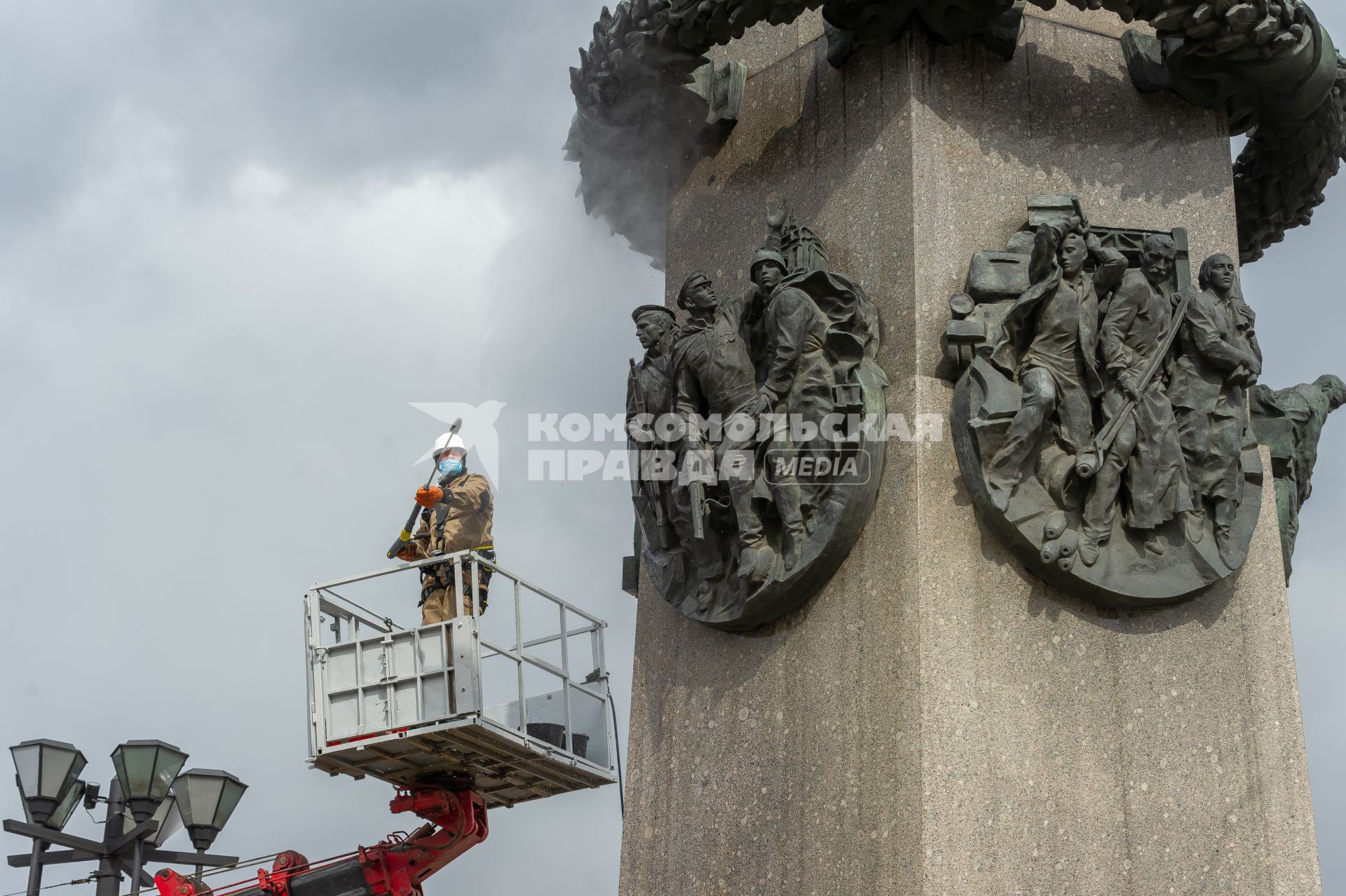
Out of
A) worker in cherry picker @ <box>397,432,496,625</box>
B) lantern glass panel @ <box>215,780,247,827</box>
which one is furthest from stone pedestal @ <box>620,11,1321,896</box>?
lantern glass panel @ <box>215,780,247,827</box>

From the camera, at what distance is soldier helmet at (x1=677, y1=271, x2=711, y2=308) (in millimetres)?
10305

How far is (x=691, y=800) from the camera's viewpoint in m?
10.0

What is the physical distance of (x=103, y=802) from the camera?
14930 millimetres

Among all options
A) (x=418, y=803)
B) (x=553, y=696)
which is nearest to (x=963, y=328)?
(x=553, y=696)

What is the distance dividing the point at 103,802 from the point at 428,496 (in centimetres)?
333

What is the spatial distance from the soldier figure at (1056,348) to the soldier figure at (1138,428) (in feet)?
0.26

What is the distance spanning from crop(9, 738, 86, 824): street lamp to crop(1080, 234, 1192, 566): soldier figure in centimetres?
800

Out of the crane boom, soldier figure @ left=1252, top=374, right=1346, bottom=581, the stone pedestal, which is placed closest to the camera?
the stone pedestal

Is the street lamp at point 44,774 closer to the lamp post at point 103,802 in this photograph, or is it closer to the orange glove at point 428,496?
the lamp post at point 103,802

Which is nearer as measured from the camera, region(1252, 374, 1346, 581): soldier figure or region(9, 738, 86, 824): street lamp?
region(1252, 374, 1346, 581): soldier figure

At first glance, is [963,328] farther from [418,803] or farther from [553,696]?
[418,803]

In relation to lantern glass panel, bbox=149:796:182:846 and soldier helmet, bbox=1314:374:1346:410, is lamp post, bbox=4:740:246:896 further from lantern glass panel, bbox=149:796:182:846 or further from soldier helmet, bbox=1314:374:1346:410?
soldier helmet, bbox=1314:374:1346:410

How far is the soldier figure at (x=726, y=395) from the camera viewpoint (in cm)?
976

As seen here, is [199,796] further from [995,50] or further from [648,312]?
[995,50]
